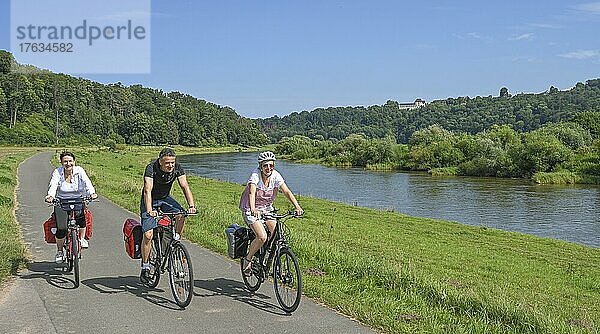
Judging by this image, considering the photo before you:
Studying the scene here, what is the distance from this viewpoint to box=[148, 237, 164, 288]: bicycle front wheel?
7.64m

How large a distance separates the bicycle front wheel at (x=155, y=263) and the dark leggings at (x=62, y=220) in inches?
52.2

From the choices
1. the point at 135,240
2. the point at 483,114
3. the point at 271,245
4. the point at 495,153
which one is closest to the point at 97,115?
the point at 495,153

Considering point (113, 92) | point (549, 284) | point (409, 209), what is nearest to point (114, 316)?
point (549, 284)

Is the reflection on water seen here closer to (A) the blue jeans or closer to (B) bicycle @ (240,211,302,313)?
(B) bicycle @ (240,211,302,313)

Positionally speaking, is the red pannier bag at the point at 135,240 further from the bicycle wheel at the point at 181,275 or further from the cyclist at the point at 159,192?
the bicycle wheel at the point at 181,275

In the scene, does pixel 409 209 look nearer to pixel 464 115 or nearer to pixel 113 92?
pixel 113 92

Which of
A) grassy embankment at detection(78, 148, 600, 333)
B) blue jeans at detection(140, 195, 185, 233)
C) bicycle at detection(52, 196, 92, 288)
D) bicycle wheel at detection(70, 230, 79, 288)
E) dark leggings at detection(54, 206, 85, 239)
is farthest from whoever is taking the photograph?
dark leggings at detection(54, 206, 85, 239)

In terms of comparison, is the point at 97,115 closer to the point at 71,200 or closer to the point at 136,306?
the point at 71,200

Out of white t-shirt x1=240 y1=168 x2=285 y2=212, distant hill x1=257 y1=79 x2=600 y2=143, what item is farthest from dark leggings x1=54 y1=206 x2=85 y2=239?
distant hill x1=257 y1=79 x2=600 y2=143

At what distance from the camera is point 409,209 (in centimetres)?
3606

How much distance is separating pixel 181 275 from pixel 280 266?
3.72 feet

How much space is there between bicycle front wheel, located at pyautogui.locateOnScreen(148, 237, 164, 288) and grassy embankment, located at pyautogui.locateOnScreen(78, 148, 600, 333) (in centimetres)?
188

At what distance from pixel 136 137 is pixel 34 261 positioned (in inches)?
4741

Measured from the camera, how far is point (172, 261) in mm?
7270
